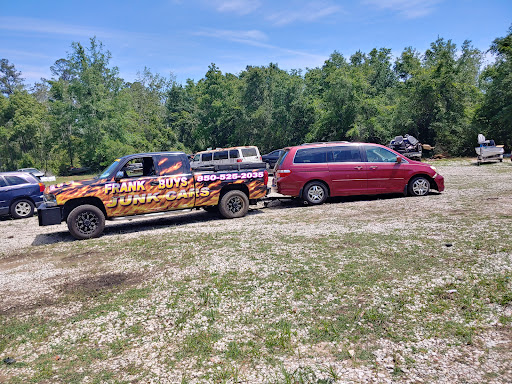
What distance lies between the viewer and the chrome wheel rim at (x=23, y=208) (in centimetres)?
1321

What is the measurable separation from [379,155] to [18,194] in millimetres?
12366

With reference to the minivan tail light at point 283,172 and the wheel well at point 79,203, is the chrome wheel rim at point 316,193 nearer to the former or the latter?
the minivan tail light at point 283,172

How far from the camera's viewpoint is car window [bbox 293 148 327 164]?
39.0 feet

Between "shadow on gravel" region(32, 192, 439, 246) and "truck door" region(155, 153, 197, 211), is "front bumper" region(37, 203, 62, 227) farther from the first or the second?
"truck door" region(155, 153, 197, 211)

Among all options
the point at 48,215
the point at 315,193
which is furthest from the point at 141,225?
the point at 315,193

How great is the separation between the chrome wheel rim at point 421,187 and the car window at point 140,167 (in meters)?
8.12

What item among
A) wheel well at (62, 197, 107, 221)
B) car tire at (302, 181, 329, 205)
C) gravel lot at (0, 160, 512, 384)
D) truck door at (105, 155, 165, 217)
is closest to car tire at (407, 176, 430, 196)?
car tire at (302, 181, 329, 205)

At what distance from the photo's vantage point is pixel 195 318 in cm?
438

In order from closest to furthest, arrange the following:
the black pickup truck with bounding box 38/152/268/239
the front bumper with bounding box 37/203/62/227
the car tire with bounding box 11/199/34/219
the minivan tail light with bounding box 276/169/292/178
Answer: the front bumper with bounding box 37/203/62/227 < the black pickup truck with bounding box 38/152/268/239 < the minivan tail light with bounding box 276/169/292/178 < the car tire with bounding box 11/199/34/219

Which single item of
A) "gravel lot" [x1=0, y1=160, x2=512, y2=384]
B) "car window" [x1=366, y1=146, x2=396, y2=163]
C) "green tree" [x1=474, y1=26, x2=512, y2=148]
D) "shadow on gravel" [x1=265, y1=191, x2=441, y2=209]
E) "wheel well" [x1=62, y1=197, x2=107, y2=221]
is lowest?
"gravel lot" [x1=0, y1=160, x2=512, y2=384]

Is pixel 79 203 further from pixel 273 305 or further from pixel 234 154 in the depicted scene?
pixel 234 154

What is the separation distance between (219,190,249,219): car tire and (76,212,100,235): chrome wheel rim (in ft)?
10.5

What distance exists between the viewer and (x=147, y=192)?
372 inches

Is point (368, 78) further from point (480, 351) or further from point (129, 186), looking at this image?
point (480, 351)
